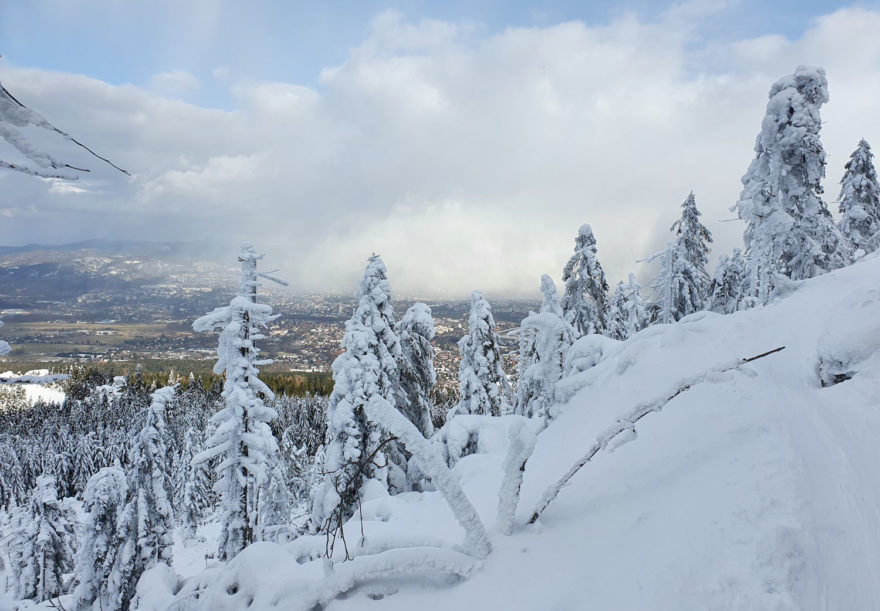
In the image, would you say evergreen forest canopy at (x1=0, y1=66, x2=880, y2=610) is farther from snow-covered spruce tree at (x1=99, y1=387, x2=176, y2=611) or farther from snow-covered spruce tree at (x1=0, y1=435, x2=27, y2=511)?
snow-covered spruce tree at (x1=0, y1=435, x2=27, y2=511)

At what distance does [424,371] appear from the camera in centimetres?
1900

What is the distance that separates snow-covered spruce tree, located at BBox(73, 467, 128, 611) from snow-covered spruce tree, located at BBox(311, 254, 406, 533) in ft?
23.8

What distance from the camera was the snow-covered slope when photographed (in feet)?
9.72

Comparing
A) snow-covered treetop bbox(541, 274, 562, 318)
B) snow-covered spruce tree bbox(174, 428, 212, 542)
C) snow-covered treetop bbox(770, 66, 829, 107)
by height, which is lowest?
snow-covered spruce tree bbox(174, 428, 212, 542)

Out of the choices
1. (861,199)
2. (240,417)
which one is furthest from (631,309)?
→ (240,417)

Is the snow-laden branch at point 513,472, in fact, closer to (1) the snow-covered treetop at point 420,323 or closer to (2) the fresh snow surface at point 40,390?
(2) the fresh snow surface at point 40,390

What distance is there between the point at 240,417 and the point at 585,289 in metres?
16.0

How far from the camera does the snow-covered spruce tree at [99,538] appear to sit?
1448 centimetres

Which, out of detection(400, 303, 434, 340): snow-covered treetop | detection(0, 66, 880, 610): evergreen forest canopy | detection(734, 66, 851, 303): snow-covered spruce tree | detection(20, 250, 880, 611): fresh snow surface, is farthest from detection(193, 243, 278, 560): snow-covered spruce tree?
detection(734, 66, 851, 303): snow-covered spruce tree

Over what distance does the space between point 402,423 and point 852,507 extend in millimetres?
4098

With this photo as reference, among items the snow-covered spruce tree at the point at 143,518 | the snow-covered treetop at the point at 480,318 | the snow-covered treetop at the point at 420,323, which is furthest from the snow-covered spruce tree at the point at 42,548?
the snow-covered treetop at the point at 480,318

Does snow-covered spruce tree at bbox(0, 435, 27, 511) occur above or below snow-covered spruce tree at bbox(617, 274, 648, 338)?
below

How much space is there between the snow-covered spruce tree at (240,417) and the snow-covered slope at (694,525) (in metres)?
6.90

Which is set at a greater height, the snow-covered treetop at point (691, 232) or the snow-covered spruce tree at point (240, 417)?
the snow-covered treetop at point (691, 232)
